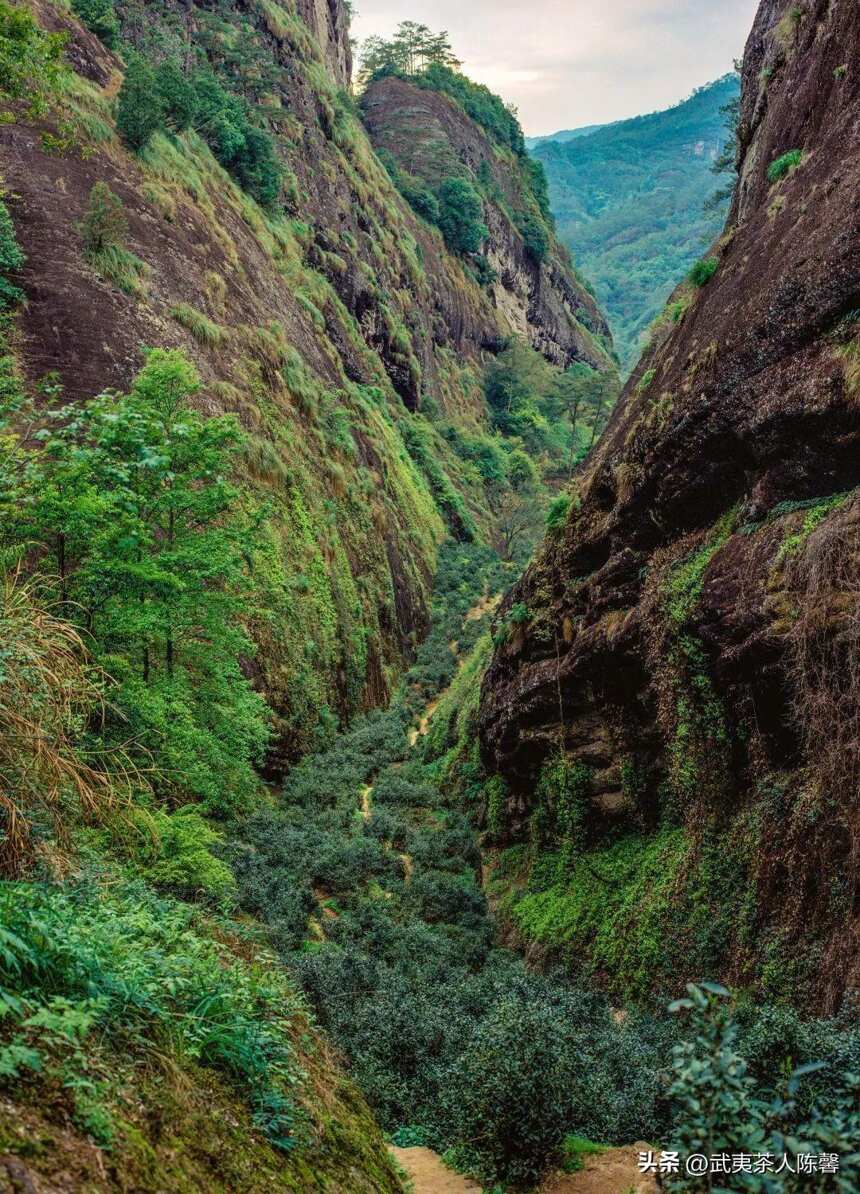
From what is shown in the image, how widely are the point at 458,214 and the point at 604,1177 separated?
208 feet

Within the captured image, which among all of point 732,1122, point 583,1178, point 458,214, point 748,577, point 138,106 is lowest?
point 583,1178

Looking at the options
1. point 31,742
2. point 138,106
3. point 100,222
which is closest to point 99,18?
point 138,106

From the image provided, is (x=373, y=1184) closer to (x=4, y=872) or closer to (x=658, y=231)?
(x=4, y=872)

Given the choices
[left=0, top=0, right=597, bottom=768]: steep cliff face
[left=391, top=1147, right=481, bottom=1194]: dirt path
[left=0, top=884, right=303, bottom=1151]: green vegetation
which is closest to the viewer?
[left=0, top=884, right=303, bottom=1151]: green vegetation

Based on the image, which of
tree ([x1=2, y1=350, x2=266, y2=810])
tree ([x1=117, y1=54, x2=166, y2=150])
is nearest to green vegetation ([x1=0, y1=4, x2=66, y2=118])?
tree ([x1=2, y1=350, x2=266, y2=810])

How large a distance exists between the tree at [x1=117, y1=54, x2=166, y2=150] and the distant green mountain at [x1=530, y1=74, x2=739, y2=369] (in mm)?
83648

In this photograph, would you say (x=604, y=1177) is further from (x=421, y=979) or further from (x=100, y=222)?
(x=100, y=222)

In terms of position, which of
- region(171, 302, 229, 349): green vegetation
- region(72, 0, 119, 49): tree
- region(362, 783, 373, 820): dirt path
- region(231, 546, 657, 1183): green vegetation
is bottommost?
region(362, 783, 373, 820): dirt path

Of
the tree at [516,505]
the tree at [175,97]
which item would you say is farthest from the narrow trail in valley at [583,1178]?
the tree at [516,505]

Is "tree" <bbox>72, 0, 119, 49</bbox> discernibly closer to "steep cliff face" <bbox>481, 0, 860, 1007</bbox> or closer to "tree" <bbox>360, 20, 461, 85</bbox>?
"steep cliff face" <bbox>481, 0, 860, 1007</bbox>

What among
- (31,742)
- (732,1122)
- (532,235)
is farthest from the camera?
(532,235)

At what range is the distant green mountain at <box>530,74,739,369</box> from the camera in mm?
117688

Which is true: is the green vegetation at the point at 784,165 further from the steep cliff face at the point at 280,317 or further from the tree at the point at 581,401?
the tree at the point at 581,401

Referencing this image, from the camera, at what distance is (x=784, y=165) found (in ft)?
39.6
